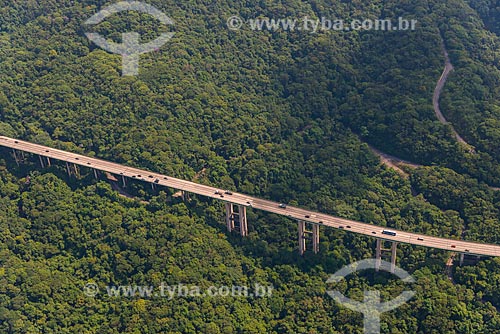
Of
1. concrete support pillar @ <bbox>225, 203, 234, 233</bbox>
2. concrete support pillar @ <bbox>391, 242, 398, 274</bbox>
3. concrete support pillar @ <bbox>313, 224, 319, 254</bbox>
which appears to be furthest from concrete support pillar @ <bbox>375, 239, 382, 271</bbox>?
concrete support pillar @ <bbox>225, 203, 234, 233</bbox>

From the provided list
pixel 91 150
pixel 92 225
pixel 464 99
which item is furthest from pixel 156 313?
pixel 464 99

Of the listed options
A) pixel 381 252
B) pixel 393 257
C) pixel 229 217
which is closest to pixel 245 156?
pixel 229 217

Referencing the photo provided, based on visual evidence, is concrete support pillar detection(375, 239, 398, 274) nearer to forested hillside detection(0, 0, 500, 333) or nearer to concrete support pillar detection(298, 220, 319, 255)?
forested hillside detection(0, 0, 500, 333)

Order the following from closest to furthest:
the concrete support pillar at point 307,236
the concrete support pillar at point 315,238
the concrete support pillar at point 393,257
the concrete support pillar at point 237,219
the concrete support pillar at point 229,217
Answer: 1. the concrete support pillar at point 393,257
2. the concrete support pillar at point 315,238
3. the concrete support pillar at point 307,236
4. the concrete support pillar at point 237,219
5. the concrete support pillar at point 229,217

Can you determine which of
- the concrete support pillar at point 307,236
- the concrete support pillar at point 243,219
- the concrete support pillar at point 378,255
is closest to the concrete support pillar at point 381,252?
the concrete support pillar at point 378,255

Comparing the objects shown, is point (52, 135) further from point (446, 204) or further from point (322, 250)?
point (446, 204)

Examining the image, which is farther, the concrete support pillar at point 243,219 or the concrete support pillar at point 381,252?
the concrete support pillar at point 243,219

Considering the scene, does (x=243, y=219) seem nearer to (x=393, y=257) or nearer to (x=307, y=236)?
(x=307, y=236)

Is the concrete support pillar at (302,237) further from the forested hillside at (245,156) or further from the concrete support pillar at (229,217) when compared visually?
the concrete support pillar at (229,217)
